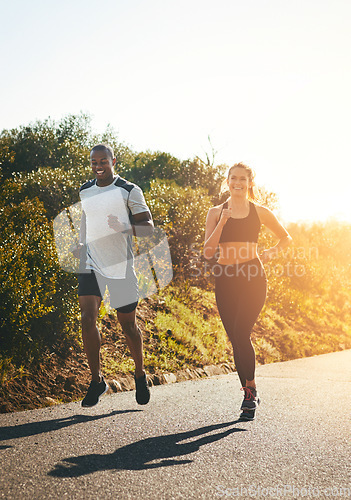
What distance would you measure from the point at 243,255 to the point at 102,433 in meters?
1.94

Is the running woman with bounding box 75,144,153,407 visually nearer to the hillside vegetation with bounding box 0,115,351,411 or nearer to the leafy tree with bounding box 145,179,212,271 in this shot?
the hillside vegetation with bounding box 0,115,351,411

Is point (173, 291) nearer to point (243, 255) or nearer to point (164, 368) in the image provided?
point (164, 368)

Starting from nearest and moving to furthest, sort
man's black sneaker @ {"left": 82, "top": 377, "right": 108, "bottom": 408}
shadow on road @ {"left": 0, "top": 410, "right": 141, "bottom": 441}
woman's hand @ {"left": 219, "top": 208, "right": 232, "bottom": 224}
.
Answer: shadow on road @ {"left": 0, "top": 410, "right": 141, "bottom": 441}, man's black sneaker @ {"left": 82, "top": 377, "right": 108, "bottom": 408}, woman's hand @ {"left": 219, "top": 208, "right": 232, "bottom": 224}

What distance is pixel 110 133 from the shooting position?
3522cm

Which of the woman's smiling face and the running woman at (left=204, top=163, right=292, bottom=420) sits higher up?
the woman's smiling face

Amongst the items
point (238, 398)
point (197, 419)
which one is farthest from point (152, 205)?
point (197, 419)

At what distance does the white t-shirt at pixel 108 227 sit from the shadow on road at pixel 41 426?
1.26 meters

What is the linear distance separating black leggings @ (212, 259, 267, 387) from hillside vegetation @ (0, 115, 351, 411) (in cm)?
232

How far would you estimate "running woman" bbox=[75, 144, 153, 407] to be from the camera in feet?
16.1

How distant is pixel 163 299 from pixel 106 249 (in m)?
6.43

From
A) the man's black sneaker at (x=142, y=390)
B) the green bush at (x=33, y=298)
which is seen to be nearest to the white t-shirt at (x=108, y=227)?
the man's black sneaker at (x=142, y=390)

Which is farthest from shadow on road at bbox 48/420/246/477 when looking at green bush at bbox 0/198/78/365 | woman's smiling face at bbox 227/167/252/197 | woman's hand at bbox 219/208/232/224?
green bush at bbox 0/198/78/365

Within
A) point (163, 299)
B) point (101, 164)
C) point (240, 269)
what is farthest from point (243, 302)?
point (163, 299)

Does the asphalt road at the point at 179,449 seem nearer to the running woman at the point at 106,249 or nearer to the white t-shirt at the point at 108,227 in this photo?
the running woman at the point at 106,249
